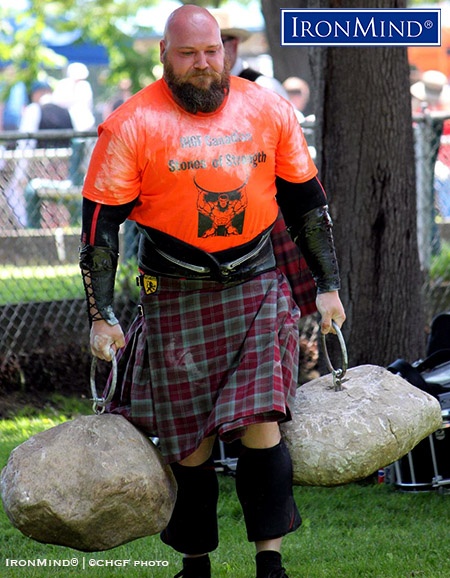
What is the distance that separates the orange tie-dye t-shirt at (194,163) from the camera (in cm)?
357

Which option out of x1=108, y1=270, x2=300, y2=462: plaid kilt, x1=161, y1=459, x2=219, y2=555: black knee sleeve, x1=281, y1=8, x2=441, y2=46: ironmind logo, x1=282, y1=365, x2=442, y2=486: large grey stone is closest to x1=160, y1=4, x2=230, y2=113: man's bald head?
x1=108, y1=270, x2=300, y2=462: plaid kilt

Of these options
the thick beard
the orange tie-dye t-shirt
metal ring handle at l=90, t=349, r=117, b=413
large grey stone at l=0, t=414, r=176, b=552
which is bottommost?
large grey stone at l=0, t=414, r=176, b=552

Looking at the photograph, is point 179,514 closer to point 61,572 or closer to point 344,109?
point 61,572

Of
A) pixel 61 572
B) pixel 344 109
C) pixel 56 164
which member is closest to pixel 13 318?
pixel 56 164

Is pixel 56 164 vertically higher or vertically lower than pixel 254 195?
lower

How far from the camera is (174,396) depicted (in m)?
3.79

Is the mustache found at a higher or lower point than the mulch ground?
higher

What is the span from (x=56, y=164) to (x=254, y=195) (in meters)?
4.53

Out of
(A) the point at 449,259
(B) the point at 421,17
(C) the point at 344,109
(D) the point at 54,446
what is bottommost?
(A) the point at 449,259

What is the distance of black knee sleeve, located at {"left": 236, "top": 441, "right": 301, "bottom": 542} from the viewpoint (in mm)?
3680

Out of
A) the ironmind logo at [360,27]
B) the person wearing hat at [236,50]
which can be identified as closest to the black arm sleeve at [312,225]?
the ironmind logo at [360,27]

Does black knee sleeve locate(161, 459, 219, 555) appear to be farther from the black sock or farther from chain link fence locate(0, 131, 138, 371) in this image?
chain link fence locate(0, 131, 138, 371)

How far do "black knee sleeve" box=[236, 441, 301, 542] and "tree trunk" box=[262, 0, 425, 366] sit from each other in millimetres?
1834

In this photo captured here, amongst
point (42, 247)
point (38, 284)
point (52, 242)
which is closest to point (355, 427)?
point (38, 284)
